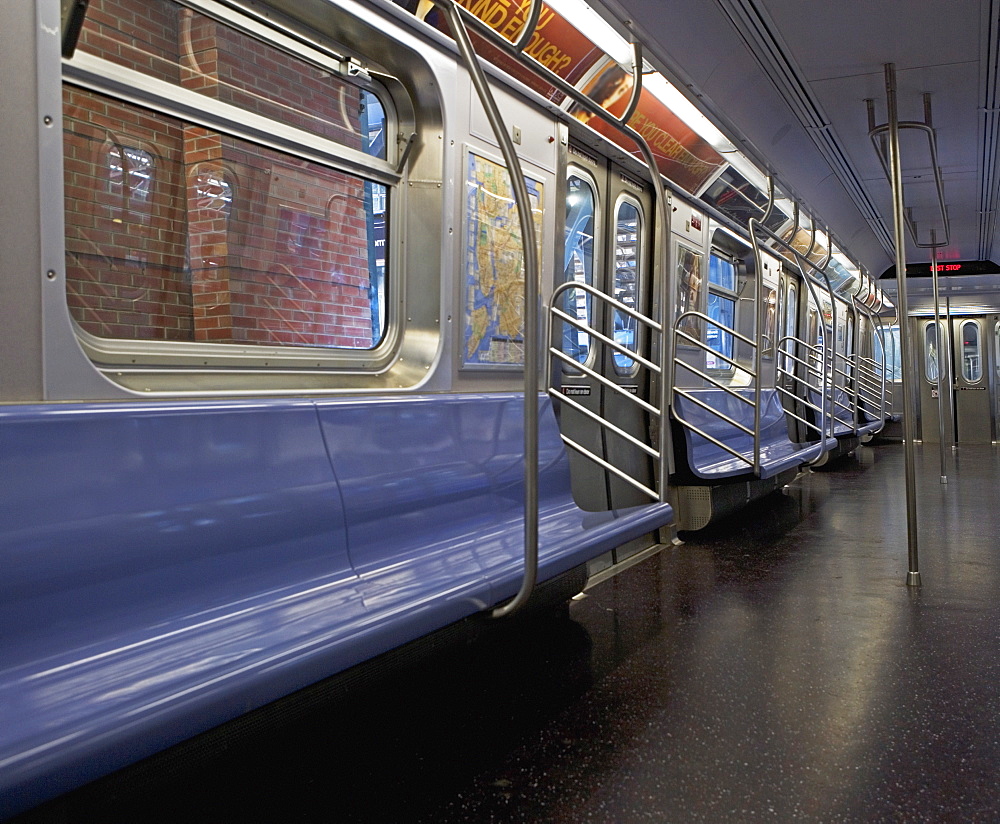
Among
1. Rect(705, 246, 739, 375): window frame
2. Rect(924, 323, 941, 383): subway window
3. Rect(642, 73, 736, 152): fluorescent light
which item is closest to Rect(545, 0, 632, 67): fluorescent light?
Rect(642, 73, 736, 152): fluorescent light

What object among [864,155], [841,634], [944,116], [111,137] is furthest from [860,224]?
[111,137]

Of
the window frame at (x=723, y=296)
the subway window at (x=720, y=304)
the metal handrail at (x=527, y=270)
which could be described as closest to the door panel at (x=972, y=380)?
the window frame at (x=723, y=296)

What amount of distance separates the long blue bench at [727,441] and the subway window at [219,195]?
2.57m

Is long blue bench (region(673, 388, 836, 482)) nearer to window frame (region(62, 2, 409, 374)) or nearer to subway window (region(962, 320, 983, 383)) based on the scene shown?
window frame (region(62, 2, 409, 374))

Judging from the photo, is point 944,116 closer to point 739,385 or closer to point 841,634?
point 739,385

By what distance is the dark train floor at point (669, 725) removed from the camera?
1.84m

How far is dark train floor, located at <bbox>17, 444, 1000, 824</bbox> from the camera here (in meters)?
1.84

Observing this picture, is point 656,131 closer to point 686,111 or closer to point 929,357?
point 686,111

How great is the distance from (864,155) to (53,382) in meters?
6.36

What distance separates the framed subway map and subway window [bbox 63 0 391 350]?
33 cm

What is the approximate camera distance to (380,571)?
2238 millimetres

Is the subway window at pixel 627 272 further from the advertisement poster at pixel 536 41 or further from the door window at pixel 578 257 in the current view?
the advertisement poster at pixel 536 41

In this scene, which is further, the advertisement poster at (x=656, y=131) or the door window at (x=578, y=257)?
the door window at (x=578, y=257)

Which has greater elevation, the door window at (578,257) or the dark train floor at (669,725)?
the door window at (578,257)
